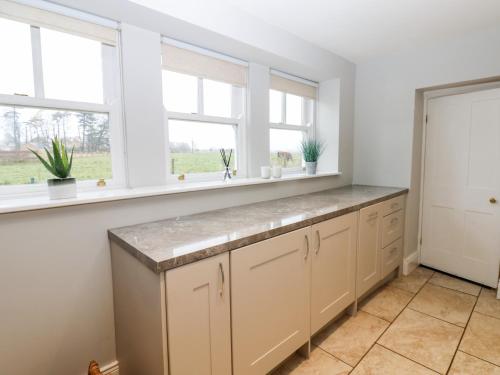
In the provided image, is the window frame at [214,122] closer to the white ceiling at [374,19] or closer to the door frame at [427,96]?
the white ceiling at [374,19]

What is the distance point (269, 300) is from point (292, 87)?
84.9 inches

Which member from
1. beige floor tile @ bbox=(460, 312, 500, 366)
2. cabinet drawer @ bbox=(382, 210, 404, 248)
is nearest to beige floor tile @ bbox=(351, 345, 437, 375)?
beige floor tile @ bbox=(460, 312, 500, 366)

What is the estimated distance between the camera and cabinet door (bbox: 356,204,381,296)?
2.28 meters

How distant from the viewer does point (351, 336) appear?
6.69 ft

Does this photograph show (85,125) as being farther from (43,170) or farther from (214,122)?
(214,122)

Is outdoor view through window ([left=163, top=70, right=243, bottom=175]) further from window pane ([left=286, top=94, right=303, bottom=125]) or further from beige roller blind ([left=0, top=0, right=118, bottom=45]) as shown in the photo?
window pane ([left=286, top=94, right=303, bottom=125])

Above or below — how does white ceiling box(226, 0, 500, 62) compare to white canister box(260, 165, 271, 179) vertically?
above

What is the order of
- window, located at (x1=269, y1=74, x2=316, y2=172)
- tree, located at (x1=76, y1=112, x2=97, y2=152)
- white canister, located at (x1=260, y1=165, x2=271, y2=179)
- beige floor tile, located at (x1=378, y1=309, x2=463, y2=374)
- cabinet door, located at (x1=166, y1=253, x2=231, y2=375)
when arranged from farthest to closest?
window, located at (x1=269, y1=74, x2=316, y2=172) < white canister, located at (x1=260, y1=165, x2=271, y2=179) < beige floor tile, located at (x1=378, y1=309, x2=463, y2=374) < tree, located at (x1=76, y1=112, x2=97, y2=152) < cabinet door, located at (x1=166, y1=253, x2=231, y2=375)

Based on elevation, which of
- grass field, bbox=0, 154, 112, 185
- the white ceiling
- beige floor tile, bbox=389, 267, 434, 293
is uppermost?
A: the white ceiling

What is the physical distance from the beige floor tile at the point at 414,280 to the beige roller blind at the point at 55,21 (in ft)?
10.4

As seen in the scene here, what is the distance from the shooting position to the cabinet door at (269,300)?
54.8 inches

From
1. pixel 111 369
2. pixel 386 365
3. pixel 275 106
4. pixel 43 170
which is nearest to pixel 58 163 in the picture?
pixel 43 170

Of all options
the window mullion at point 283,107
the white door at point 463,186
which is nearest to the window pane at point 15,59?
the window mullion at point 283,107

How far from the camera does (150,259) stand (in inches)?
44.1
